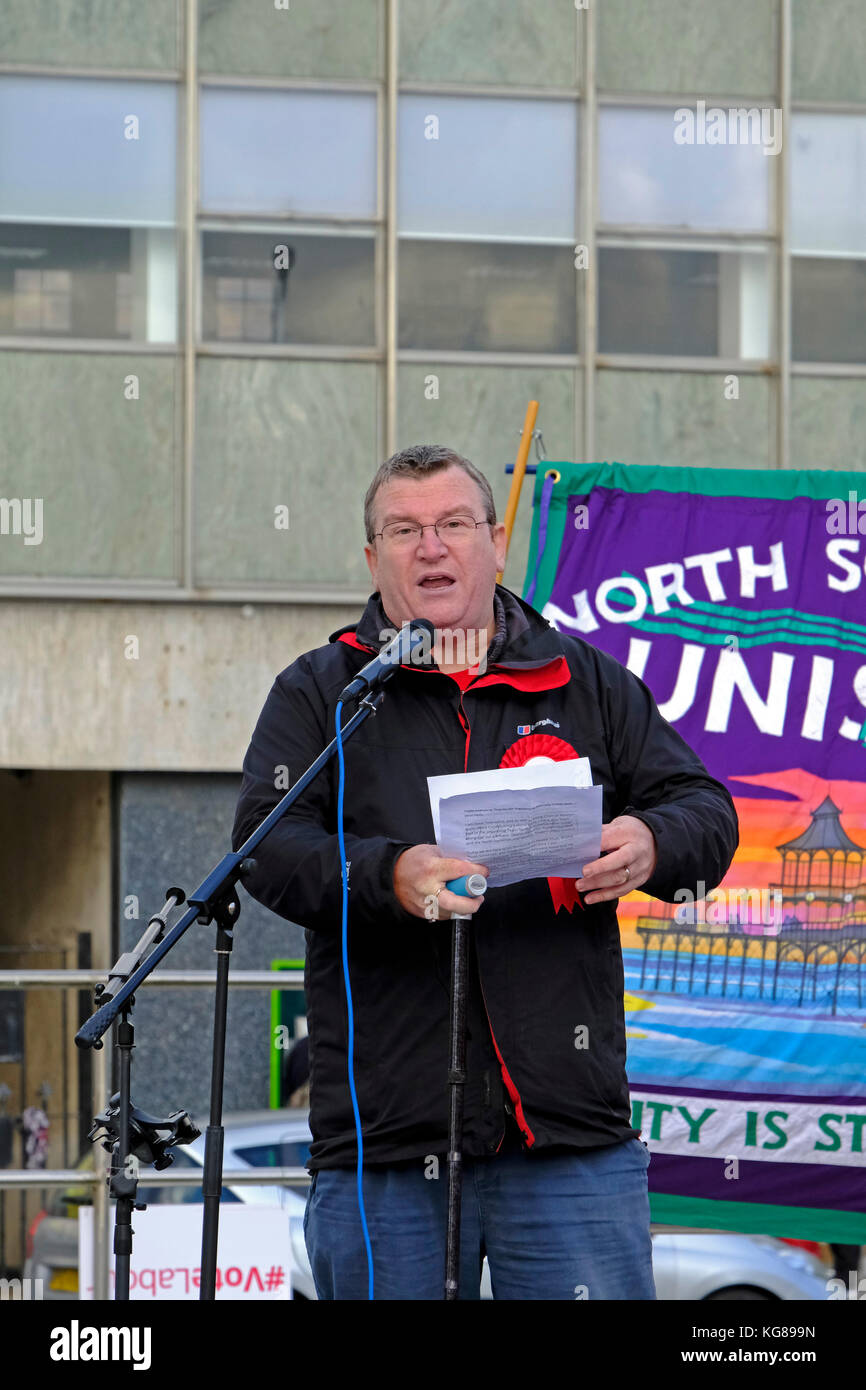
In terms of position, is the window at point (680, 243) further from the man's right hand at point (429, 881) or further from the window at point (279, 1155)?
the man's right hand at point (429, 881)

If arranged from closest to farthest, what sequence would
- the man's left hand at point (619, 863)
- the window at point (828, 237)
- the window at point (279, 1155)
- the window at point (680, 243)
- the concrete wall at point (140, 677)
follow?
the man's left hand at point (619, 863)
the window at point (279, 1155)
the concrete wall at point (140, 677)
the window at point (680, 243)
the window at point (828, 237)

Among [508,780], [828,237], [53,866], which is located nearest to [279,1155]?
[508,780]

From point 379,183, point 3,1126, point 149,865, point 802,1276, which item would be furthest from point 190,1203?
point 379,183

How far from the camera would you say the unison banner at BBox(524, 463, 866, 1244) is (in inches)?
222

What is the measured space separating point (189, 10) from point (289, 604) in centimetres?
399

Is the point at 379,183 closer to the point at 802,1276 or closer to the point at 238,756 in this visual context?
the point at 238,756

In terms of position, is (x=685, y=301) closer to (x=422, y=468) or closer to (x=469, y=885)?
(x=422, y=468)

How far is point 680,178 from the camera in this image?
12578 millimetres

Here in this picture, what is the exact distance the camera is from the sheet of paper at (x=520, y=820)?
311 centimetres

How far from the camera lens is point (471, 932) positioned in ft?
10.9

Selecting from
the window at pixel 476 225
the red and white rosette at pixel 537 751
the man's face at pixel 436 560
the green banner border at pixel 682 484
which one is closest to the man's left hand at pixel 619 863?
the red and white rosette at pixel 537 751

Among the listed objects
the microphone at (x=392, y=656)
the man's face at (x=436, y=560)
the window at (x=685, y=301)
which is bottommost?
the microphone at (x=392, y=656)

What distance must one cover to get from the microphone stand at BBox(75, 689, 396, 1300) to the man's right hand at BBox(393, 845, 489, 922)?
27 centimetres

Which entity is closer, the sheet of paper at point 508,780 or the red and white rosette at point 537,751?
the sheet of paper at point 508,780
